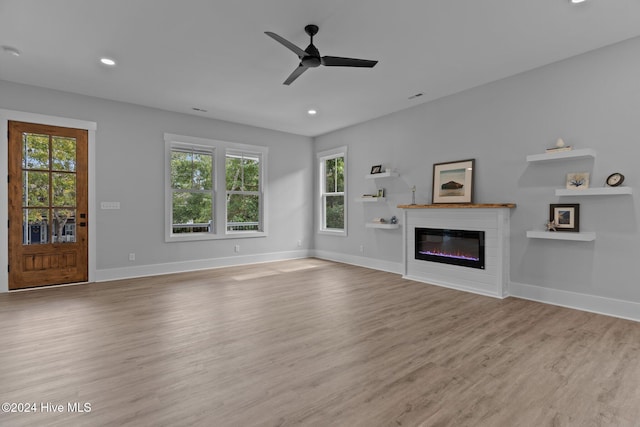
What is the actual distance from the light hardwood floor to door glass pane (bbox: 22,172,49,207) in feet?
4.45

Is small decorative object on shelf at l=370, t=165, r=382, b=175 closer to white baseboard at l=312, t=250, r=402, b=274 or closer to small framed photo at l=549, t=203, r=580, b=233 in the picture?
white baseboard at l=312, t=250, r=402, b=274

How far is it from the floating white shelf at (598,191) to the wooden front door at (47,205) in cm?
649

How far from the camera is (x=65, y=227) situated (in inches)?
187

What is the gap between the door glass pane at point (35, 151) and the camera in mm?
4500

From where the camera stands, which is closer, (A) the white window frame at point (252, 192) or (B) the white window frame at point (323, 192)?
(A) the white window frame at point (252, 192)

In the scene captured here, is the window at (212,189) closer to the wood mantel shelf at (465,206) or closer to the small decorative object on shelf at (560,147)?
the wood mantel shelf at (465,206)

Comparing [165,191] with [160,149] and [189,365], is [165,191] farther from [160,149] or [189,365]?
[189,365]

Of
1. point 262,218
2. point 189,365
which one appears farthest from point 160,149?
point 189,365

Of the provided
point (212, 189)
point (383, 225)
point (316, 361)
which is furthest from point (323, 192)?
point (316, 361)

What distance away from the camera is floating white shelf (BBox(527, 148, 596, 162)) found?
134 inches

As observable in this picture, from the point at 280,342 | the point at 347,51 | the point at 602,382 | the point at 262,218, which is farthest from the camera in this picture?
the point at 262,218

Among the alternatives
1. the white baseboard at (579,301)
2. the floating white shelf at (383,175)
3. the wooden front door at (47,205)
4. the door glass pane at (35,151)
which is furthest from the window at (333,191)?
the door glass pane at (35,151)

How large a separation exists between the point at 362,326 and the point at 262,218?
13.9 feet

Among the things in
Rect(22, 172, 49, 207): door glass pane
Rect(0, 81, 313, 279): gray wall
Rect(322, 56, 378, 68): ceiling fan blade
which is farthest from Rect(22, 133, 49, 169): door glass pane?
Rect(322, 56, 378, 68): ceiling fan blade
